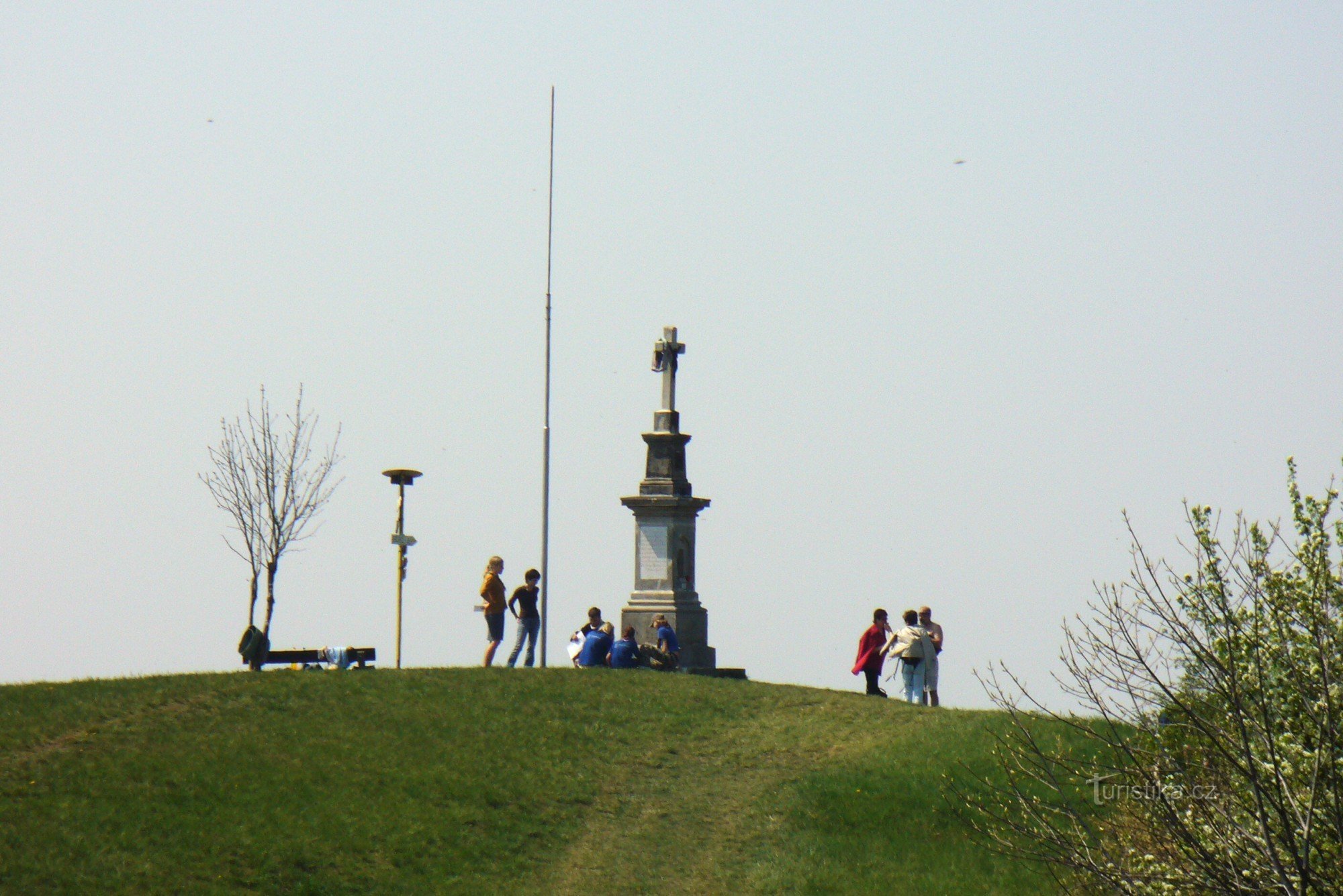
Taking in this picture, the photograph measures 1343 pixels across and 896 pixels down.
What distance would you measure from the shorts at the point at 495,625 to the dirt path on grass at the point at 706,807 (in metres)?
4.33

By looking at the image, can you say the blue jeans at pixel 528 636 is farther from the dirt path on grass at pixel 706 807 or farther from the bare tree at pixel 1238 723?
the bare tree at pixel 1238 723

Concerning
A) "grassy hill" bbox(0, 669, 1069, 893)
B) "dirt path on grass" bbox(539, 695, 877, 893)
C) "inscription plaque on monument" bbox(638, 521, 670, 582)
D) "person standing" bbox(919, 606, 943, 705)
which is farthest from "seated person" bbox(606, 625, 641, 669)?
"person standing" bbox(919, 606, 943, 705)

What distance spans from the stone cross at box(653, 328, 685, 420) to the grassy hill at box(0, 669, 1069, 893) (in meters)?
7.87

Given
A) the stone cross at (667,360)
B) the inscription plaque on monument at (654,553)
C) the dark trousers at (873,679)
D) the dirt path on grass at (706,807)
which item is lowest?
the dirt path on grass at (706,807)

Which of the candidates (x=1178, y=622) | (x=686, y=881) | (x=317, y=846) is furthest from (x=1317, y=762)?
(x=317, y=846)

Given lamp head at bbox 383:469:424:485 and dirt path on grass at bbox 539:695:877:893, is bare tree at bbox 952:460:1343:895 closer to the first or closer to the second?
dirt path on grass at bbox 539:695:877:893

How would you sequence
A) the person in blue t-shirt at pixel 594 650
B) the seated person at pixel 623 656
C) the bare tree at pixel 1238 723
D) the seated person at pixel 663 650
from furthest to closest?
the seated person at pixel 663 650 → the seated person at pixel 623 656 → the person in blue t-shirt at pixel 594 650 → the bare tree at pixel 1238 723

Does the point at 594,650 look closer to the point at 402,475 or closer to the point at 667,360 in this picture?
the point at 402,475

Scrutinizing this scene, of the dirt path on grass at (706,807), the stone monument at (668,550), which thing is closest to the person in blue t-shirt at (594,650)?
the stone monument at (668,550)

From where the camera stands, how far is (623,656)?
80.6 feet

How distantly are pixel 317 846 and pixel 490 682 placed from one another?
20.4 feet

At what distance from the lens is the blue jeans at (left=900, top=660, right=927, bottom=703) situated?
22516mm

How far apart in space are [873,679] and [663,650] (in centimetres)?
408

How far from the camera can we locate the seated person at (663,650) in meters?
25.5
